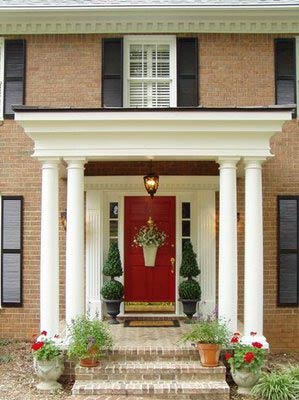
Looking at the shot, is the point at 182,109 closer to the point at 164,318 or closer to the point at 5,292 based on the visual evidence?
the point at 164,318

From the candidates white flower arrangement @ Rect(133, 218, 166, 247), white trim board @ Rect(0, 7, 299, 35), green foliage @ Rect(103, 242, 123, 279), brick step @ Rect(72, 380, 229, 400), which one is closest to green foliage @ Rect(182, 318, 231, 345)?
brick step @ Rect(72, 380, 229, 400)

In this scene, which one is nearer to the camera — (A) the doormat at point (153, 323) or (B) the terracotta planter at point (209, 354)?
(B) the terracotta planter at point (209, 354)

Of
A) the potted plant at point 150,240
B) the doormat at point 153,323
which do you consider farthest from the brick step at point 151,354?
the potted plant at point 150,240

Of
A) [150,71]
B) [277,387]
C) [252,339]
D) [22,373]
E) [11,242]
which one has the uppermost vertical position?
[150,71]

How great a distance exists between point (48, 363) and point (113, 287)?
2.24 m

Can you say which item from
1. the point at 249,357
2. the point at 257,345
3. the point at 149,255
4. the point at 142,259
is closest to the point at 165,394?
the point at 249,357

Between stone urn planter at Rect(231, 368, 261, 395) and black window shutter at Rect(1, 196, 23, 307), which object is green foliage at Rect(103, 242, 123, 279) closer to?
black window shutter at Rect(1, 196, 23, 307)

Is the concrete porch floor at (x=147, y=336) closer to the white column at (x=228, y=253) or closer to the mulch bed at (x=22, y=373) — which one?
the white column at (x=228, y=253)

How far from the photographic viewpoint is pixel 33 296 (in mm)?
9344

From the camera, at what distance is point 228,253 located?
7301mm

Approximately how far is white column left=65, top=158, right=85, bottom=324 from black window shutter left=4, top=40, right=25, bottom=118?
2.91 m

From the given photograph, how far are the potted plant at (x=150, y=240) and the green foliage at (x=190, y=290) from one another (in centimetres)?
95

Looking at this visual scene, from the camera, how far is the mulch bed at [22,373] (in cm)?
681

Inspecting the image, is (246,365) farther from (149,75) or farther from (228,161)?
(149,75)
